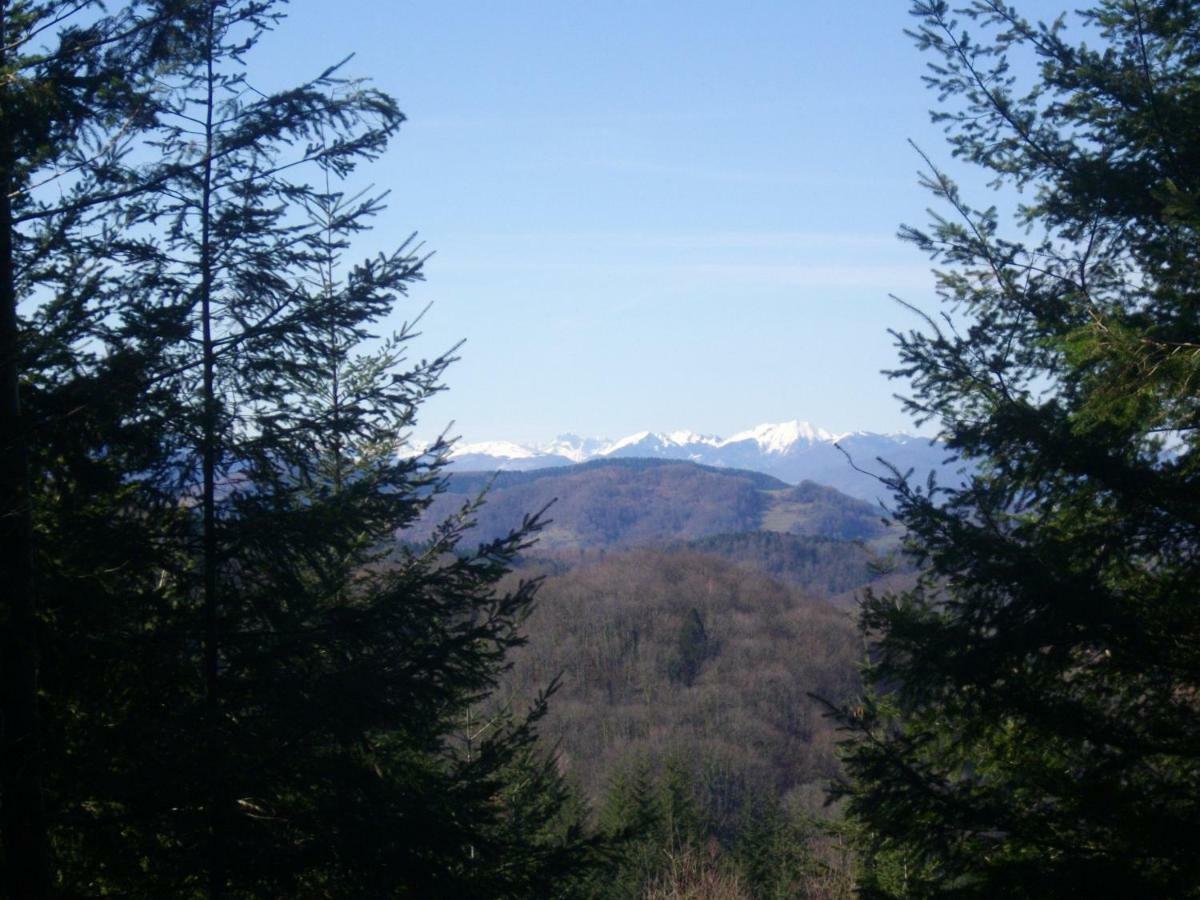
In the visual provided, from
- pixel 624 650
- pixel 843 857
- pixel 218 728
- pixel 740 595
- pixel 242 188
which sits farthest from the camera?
pixel 740 595

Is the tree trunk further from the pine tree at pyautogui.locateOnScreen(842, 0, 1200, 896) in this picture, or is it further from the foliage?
the pine tree at pyautogui.locateOnScreen(842, 0, 1200, 896)

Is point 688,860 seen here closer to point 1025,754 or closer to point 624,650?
point 1025,754

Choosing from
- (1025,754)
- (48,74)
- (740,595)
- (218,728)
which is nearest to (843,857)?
(1025,754)

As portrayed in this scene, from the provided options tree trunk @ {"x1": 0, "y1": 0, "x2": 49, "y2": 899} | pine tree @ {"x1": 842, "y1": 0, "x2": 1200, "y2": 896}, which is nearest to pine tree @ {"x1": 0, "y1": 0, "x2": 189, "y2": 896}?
tree trunk @ {"x1": 0, "y1": 0, "x2": 49, "y2": 899}

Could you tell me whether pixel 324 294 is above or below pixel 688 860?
above

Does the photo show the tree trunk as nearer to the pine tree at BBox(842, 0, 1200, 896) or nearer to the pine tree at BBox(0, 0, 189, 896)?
the pine tree at BBox(0, 0, 189, 896)

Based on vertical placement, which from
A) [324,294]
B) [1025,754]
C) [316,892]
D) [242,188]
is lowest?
[316,892]

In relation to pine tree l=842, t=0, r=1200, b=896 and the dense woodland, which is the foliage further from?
pine tree l=842, t=0, r=1200, b=896

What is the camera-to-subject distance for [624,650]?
91.4 meters

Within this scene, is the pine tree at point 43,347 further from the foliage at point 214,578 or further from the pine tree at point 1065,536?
the pine tree at point 1065,536

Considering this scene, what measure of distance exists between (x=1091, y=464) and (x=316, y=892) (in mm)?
4559

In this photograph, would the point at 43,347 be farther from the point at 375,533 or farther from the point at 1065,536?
the point at 1065,536

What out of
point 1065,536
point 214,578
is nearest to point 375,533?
point 214,578

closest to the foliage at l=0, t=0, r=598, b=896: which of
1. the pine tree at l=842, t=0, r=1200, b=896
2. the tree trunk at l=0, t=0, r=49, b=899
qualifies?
the tree trunk at l=0, t=0, r=49, b=899
